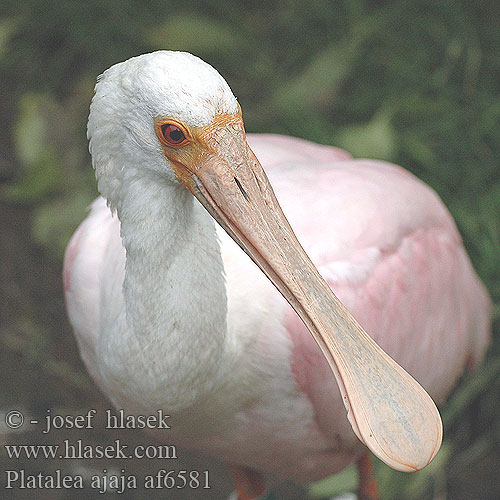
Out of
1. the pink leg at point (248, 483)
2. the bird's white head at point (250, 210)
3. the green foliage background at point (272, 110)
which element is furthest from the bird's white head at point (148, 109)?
the green foliage background at point (272, 110)

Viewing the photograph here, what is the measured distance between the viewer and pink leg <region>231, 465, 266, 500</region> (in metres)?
3.12

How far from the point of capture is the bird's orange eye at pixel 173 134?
1.78 m

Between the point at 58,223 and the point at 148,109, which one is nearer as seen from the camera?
the point at 148,109

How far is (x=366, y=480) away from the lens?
122 inches

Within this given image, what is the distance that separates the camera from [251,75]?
15.0 ft

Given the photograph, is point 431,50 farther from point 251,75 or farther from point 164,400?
point 164,400

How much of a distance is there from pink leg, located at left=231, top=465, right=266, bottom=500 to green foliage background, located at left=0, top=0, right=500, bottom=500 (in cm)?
55

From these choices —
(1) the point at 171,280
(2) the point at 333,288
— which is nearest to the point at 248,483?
(2) the point at 333,288

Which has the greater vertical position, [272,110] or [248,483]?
[272,110]

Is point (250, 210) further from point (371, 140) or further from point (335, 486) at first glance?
point (371, 140)

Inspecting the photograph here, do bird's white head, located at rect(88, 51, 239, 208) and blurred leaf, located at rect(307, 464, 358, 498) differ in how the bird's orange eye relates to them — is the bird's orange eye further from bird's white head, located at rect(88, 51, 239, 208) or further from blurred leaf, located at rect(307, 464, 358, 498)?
blurred leaf, located at rect(307, 464, 358, 498)

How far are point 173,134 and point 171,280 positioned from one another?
14.7 inches

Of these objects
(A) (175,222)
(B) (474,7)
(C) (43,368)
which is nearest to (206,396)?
(A) (175,222)

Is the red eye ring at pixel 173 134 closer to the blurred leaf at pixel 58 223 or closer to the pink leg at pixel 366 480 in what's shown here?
the pink leg at pixel 366 480
